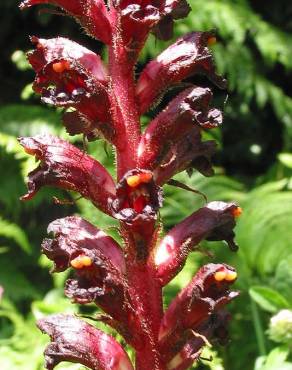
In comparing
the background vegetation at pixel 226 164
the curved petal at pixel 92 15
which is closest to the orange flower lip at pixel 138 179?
the curved petal at pixel 92 15

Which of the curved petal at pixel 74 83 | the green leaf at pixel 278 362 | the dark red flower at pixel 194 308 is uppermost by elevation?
the curved petal at pixel 74 83

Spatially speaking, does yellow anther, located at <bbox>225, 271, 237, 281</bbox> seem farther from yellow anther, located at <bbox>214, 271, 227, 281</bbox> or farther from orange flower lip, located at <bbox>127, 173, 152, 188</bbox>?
orange flower lip, located at <bbox>127, 173, 152, 188</bbox>

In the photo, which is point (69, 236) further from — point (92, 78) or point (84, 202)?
point (84, 202)

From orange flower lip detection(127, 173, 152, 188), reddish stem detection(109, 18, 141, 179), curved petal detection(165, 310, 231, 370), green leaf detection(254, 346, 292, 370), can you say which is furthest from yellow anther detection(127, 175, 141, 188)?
green leaf detection(254, 346, 292, 370)

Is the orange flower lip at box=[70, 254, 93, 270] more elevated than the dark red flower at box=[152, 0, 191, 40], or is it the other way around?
the dark red flower at box=[152, 0, 191, 40]

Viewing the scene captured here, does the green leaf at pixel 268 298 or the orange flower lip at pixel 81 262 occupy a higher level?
the orange flower lip at pixel 81 262

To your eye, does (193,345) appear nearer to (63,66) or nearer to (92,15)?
(63,66)

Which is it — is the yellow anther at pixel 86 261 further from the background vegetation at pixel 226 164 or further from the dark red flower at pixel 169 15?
the background vegetation at pixel 226 164
